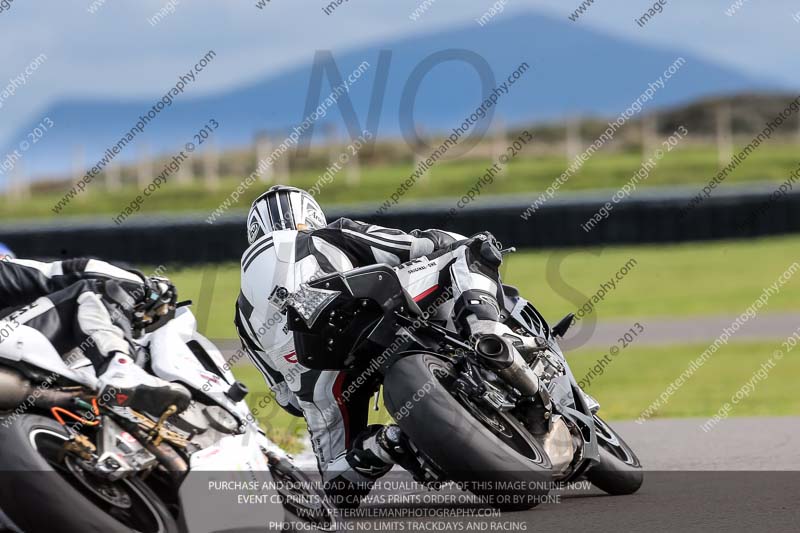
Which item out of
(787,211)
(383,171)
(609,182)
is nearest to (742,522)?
(787,211)

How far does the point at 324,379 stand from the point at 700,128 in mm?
59186

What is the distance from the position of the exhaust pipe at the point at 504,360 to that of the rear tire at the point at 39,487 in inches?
66.7

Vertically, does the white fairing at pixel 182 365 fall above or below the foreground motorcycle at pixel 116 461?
above

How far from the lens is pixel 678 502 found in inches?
236

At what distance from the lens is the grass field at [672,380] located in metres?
10.2

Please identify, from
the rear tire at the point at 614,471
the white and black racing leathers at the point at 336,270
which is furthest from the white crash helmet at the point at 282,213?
the rear tire at the point at 614,471

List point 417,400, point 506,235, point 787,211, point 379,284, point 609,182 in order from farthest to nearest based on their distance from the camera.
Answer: point 609,182 < point 787,211 < point 506,235 < point 379,284 < point 417,400

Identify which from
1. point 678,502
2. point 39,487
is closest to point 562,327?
point 678,502

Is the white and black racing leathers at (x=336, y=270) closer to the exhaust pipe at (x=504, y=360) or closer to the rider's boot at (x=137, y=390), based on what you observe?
the exhaust pipe at (x=504, y=360)

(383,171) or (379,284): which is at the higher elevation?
(379,284)

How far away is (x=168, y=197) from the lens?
40.7 metres

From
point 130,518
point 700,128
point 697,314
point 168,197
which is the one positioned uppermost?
point 130,518

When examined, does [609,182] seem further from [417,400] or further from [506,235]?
[417,400]

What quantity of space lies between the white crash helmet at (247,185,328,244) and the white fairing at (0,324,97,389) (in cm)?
167
